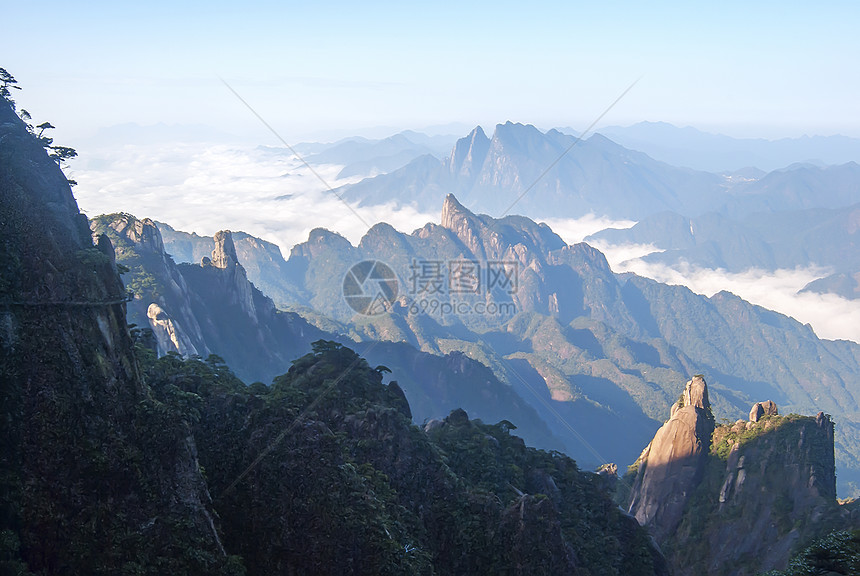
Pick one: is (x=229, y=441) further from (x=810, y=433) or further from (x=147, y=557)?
(x=810, y=433)

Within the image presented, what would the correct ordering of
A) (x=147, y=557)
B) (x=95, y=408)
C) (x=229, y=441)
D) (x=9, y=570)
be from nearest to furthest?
(x=9, y=570) → (x=147, y=557) → (x=95, y=408) → (x=229, y=441)

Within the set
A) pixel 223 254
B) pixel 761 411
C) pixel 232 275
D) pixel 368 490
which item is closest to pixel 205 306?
pixel 232 275

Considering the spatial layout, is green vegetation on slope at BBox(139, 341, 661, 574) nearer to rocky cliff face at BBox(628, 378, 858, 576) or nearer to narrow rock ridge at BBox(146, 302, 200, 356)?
rocky cliff face at BBox(628, 378, 858, 576)

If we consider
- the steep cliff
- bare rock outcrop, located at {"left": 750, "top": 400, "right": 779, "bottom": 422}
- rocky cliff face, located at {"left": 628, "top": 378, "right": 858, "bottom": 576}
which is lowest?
rocky cliff face, located at {"left": 628, "top": 378, "right": 858, "bottom": 576}

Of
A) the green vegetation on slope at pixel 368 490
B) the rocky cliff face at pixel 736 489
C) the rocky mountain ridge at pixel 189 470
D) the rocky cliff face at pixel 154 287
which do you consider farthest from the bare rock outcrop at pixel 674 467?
the rocky cliff face at pixel 154 287

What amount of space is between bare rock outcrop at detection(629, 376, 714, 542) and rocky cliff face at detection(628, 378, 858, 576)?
0.07 m

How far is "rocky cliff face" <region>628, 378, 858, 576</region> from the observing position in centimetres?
3941

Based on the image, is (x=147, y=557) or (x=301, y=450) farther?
(x=301, y=450)

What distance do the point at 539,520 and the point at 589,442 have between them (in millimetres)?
107766

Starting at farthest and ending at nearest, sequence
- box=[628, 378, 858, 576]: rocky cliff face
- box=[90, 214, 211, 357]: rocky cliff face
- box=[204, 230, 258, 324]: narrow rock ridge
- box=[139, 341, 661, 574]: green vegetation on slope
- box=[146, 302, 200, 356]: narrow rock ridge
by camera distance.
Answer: box=[204, 230, 258, 324]: narrow rock ridge → box=[90, 214, 211, 357]: rocky cliff face → box=[146, 302, 200, 356]: narrow rock ridge → box=[628, 378, 858, 576]: rocky cliff face → box=[139, 341, 661, 574]: green vegetation on slope

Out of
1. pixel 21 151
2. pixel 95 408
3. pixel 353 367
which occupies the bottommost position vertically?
pixel 353 367

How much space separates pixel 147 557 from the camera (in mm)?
19234

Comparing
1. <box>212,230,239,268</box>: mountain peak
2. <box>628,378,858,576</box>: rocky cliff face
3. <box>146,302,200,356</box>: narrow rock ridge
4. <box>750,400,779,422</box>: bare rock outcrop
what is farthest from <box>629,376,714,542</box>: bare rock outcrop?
<box>212,230,239,268</box>: mountain peak

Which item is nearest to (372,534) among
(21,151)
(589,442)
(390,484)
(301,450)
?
(301,450)
